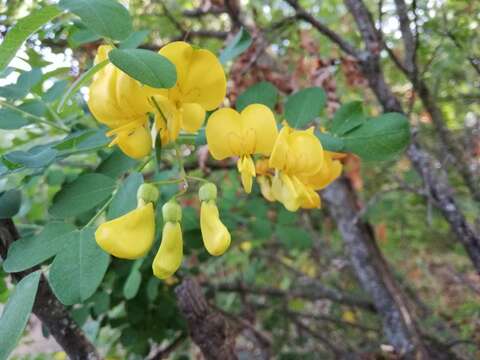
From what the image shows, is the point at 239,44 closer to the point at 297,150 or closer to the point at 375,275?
the point at 297,150

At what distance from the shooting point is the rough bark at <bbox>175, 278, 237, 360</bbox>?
1.01 m

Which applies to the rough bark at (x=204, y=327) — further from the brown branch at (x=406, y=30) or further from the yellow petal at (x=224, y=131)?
the brown branch at (x=406, y=30)

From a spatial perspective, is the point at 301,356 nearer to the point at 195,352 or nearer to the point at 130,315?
the point at 195,352

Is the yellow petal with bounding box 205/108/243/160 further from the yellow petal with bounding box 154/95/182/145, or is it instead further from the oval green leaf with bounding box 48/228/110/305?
the oval green leaf with bounding box 48/228/110/305

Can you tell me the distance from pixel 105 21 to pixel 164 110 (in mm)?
146

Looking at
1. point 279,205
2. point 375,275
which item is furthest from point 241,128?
point 375,275

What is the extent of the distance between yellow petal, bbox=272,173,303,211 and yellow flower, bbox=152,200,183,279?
172mm

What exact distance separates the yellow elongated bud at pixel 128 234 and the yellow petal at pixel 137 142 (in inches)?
3.2

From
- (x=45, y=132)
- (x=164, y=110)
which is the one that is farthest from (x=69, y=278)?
(x=45, y=132)

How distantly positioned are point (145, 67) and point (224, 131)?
0.19 meters

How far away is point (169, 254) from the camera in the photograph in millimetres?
649

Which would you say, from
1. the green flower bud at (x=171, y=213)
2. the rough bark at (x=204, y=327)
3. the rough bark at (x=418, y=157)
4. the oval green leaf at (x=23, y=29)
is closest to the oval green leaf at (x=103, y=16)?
the oval green leaf at (x=23, y=29)

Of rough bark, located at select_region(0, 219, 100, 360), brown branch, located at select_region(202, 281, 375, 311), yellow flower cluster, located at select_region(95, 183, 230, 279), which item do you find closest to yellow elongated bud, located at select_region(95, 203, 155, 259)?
yellow flower cluster, located at select_region(95, 183, 230, 279)

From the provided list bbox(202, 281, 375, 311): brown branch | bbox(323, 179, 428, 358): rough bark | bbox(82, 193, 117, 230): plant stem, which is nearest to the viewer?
bbox(82, 193, 117, 230): plant stem
